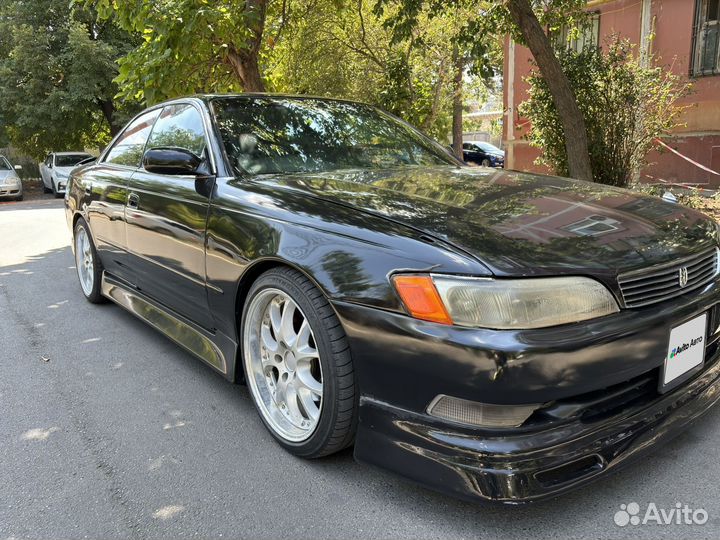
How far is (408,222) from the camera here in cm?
209

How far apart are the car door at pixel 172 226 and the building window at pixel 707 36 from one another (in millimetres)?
10670

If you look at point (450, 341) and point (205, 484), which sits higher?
point (450, 341)

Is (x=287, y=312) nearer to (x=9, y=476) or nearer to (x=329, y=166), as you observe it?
(x=329, y=166)

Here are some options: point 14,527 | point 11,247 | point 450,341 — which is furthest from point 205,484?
point 11,247

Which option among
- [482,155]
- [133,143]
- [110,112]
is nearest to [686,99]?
[133,143]

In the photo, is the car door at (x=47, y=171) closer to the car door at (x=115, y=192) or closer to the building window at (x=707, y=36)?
Answer: the car door at (x=115, y=192)

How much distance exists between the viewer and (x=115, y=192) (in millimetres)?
3934

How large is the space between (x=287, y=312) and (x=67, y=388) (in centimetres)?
169

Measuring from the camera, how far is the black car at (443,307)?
5.88ft

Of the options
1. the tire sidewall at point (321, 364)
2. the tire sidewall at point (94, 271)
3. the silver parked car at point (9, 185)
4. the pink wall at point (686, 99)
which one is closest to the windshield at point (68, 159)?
the silver parked car at point (9, 185)

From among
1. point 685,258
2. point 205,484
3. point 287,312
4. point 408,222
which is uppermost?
point 408,222

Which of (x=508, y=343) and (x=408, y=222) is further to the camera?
(x=408, y=222)

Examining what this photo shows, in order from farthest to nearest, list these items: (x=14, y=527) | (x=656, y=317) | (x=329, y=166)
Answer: (x=329, y=166) → (x=14, y=527) → (x=656, y=317)

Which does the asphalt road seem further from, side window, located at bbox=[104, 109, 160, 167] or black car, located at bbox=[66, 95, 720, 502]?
side window, located at bbox=[104, 109, 160, 167]
